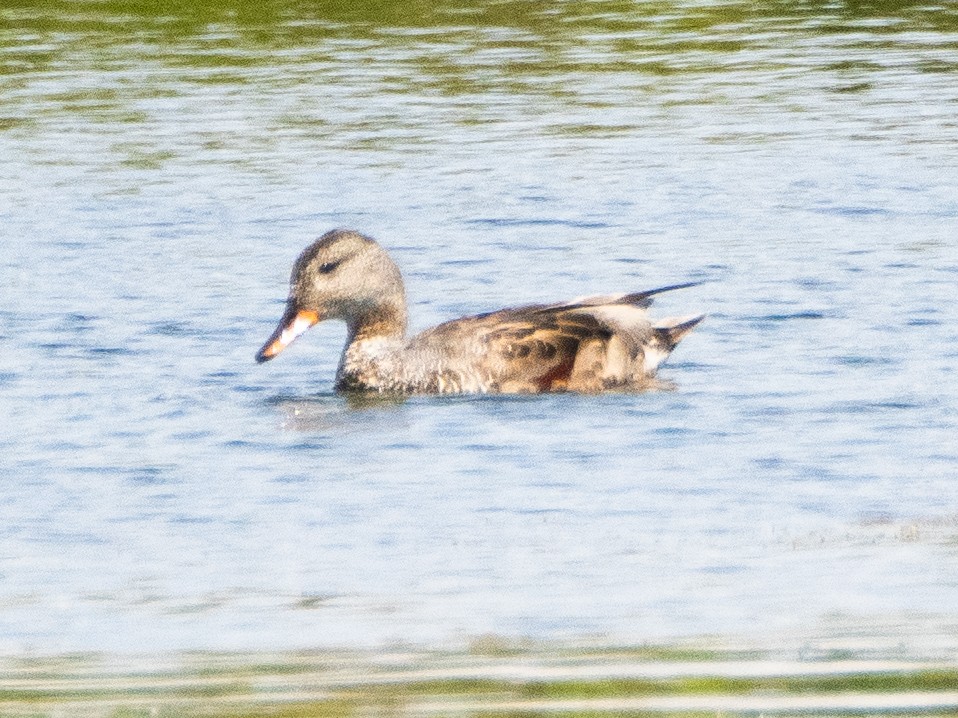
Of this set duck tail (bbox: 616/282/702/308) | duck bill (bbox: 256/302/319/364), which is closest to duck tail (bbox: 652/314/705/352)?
duck tail (bbox: 616/282/702/308)

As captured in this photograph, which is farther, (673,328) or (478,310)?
(478,310)

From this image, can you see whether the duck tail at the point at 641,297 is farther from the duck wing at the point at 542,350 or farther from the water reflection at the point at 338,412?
the water reflection at the point at 338,412

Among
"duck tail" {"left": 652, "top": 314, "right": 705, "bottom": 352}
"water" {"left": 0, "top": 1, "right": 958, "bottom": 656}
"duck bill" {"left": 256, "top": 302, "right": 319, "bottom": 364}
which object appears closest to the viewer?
"water" {"left": 0, "top": 1, "right": 958, "bottom": 656}

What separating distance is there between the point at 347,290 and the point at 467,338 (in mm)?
870

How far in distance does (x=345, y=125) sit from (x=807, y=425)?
1120cm

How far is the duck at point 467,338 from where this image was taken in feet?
36.8

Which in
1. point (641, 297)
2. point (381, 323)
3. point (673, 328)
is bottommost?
point (673, 328)

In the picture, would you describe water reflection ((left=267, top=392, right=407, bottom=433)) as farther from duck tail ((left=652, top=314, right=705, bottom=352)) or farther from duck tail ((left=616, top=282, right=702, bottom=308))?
duck tail ((left=652, top=314, right=705, bottom=352))

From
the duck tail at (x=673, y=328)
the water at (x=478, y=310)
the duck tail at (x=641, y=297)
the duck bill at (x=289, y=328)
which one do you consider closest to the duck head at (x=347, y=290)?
the duck bill at (x=289, y=328)

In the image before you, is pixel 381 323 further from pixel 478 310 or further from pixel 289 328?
pixel 478 310

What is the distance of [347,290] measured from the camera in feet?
38.6

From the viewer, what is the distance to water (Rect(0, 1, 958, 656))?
7.46m

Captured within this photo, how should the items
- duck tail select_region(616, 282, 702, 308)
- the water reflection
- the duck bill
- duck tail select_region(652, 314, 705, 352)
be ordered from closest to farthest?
1. the water reflection
2. duck tail select_region(616, 282, 702, 308)
3. the duck bill
4. duck tail select_region(652, 314, 705, 352)

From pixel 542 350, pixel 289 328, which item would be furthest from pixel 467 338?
pixel 289 328
